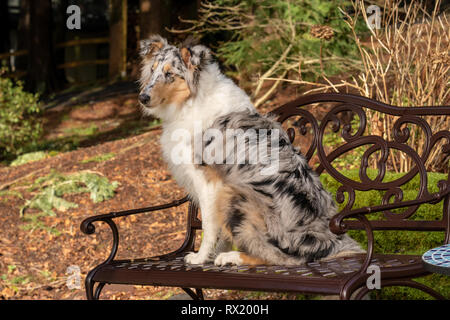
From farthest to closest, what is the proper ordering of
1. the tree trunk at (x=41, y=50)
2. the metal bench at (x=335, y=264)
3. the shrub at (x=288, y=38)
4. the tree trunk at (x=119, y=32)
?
1. the tree trunk at (x=119, y=32)
2. the tree trunk at (x=41, y=50)
3. the shrub at (x=288, y=38)
4. the metal bench at (x=335, y=264)

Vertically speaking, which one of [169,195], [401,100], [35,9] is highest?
[35,9]

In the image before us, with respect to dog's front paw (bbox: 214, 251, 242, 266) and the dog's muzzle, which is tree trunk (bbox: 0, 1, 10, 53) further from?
dog's front paw (bbox: 214, 251, 242, 266)

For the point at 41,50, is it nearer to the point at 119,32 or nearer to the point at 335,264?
the point at 119,32

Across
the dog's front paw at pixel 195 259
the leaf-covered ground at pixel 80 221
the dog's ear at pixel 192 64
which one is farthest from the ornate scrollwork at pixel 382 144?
the leaf-covered ground at pixel 80 221

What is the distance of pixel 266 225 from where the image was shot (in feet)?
10.7

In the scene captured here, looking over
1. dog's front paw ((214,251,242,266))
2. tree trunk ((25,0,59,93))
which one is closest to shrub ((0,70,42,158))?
tree trunk ((25,0,59,93))

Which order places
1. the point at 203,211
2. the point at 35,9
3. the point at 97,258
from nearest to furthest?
the point at 203,211, the point at 97,258, the point at 35,9

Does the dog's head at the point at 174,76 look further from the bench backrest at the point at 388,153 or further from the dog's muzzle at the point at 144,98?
the bench backrest at the point at 388,153

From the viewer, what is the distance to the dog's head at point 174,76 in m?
3.76

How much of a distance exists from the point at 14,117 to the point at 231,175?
26.0 feet

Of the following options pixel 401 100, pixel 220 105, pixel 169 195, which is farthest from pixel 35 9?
pixel 220 105

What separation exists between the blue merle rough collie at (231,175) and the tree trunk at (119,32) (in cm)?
1231

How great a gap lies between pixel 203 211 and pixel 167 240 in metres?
2.75

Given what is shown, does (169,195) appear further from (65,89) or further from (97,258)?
(65,89)
